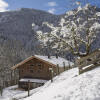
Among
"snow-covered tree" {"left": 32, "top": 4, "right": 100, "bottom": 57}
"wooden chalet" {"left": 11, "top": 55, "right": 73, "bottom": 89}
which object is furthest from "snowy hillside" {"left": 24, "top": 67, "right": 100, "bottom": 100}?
"wooden chalet" {"left": 11, "top": 55, "right": 73, "bottom": 89}

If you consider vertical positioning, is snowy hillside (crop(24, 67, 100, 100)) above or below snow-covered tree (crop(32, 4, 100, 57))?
below

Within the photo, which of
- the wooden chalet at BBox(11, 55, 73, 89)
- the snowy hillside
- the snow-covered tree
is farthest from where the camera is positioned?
the wooden chalet at BBox(11, 55, 73, 89)

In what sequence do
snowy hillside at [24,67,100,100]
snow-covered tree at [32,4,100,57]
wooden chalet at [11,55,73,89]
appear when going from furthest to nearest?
1. wooden chalet at [11,55,73,89]
2. snow-covered tree at [32,4,100,57]
3. snowy hillside at [24,67,100,100]

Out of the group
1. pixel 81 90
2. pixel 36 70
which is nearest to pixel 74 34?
pixel 81 90

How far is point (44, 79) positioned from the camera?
124 ft

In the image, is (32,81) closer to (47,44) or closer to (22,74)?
(22,74)

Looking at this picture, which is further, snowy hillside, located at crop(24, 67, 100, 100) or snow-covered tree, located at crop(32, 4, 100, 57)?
snow-covered tree, located at crop(32, 4, 100, 57)

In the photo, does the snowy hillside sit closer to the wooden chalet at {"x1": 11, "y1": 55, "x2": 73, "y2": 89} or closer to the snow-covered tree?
the snow-covered tree

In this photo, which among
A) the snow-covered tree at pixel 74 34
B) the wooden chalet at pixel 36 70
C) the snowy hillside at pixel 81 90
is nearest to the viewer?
the snowy hillside at pixel 81 90

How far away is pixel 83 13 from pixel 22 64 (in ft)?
74.3

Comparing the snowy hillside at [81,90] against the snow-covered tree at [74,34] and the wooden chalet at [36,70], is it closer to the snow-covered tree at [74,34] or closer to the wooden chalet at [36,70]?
the snow-covered tree at [74,34]

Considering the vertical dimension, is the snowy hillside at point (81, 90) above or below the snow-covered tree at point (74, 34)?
below

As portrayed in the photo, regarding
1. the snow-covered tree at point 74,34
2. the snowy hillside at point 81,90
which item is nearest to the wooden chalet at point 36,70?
the snow-covered tree at point 74,34

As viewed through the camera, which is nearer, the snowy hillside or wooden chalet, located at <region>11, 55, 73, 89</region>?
the snowy hillside
